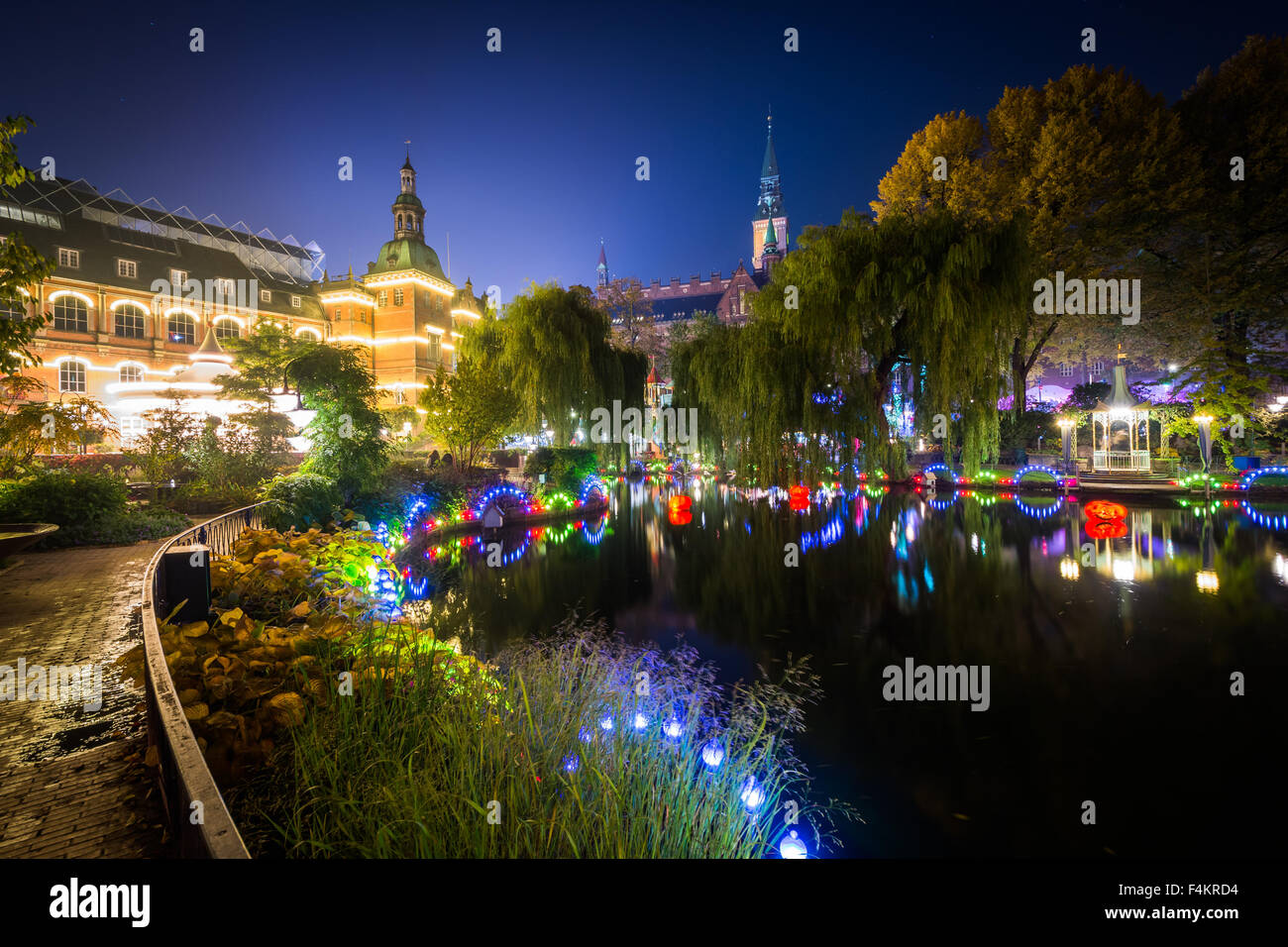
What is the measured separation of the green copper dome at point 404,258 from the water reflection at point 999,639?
48.1m

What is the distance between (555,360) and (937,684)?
1818cm

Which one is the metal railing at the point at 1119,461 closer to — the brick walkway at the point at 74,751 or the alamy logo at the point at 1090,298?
the alamy logo at the point at 1090,298

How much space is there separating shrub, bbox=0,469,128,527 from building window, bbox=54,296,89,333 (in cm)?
3752

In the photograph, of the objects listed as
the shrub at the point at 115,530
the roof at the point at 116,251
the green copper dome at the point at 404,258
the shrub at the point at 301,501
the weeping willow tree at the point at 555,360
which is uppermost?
the green copper dome at the point at 404,258

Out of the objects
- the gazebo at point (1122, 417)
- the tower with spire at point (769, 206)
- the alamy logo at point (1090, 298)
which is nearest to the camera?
the alamy logo at point (1090, 298)

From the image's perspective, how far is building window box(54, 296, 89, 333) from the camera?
125 feet

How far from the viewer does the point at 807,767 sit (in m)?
5.00

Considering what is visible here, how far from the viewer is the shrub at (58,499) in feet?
35.6

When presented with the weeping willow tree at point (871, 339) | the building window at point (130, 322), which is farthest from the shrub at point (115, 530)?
the building window at point (130, 322)

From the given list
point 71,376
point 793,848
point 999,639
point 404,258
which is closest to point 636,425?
point 999,639
